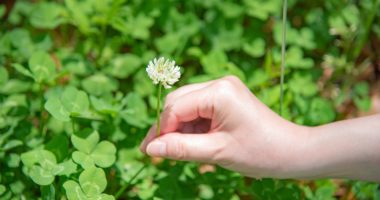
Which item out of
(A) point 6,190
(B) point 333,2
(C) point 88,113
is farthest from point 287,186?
(B) point 333,2

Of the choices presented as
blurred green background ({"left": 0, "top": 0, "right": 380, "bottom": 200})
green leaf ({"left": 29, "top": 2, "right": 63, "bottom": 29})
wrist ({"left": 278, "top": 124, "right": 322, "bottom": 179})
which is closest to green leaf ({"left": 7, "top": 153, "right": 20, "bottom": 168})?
blurred green background ({"left": 0, "top": 0, "right": 380, "bottom": 200})

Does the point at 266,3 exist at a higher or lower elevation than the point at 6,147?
higher

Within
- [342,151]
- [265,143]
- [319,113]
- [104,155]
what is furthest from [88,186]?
[319,113]

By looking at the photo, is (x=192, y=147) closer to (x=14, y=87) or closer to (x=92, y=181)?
(x=92, y=181)

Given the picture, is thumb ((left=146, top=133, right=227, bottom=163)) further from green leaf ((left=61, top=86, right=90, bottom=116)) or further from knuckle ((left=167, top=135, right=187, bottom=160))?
green leaf ((left=61, top=86, right=90, bottom=116))

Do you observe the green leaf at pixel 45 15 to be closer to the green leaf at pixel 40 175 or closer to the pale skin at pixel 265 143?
the green leaf at pixel 40 175

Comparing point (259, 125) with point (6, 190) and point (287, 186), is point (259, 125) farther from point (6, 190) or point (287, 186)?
point (6, 190)
